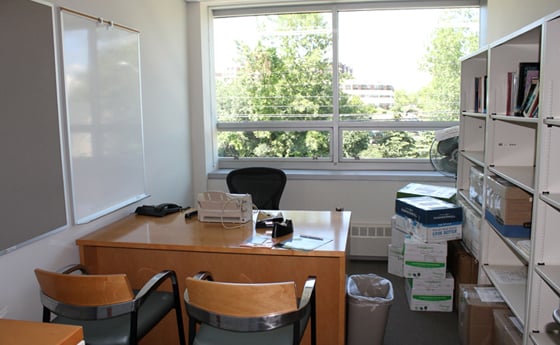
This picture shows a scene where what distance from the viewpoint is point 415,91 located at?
4656 mm

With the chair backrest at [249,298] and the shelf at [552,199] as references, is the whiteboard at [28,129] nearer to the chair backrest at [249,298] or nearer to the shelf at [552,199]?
the chair backrest at [249,298]

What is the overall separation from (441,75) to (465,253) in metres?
1.93

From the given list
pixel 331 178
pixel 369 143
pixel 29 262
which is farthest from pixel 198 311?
pixel 369 143

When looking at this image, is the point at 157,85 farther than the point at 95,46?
Yes

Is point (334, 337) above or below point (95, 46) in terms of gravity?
below

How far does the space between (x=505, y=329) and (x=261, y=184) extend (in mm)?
2106

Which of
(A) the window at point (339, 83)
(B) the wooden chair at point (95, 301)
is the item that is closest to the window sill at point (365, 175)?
(A) the window at point (339, 83)

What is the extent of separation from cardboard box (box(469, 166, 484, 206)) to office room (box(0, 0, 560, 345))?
34 centimetres

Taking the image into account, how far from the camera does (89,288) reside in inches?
76.1

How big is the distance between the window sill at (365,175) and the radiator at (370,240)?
0.46 m

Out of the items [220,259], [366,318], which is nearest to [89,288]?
[220,259]

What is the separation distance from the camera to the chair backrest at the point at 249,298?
1.85 m

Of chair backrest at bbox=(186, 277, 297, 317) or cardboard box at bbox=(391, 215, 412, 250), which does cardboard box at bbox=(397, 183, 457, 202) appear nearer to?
cardboard box at bbox=(391, 215, 412, 250)

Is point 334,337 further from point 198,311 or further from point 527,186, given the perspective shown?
point 527,186
